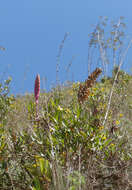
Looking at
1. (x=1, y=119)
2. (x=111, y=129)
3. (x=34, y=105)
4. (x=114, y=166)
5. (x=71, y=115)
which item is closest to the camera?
(x=114, y=166)

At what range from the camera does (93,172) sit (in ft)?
6.63

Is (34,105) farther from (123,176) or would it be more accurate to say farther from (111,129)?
(123,176)

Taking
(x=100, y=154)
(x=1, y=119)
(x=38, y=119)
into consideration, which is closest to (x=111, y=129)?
(x=100, y=154)

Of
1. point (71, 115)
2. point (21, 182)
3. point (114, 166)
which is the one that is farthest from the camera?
point (71, 115)

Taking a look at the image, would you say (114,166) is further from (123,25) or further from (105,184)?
(123,25)

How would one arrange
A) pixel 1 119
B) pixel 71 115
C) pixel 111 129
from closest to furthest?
pixel 71 115 < pixel 111 129 < pixel 1 119

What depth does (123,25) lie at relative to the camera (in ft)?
16.6

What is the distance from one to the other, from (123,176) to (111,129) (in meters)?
0.54

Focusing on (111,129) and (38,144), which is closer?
(38,144)

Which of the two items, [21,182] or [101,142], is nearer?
[21,182]

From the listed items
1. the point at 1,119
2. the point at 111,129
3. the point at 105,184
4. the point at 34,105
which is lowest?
the point at 105,184

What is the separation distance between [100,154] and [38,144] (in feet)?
1.70

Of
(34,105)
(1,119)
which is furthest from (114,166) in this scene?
(1,119)

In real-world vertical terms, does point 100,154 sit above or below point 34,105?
below
